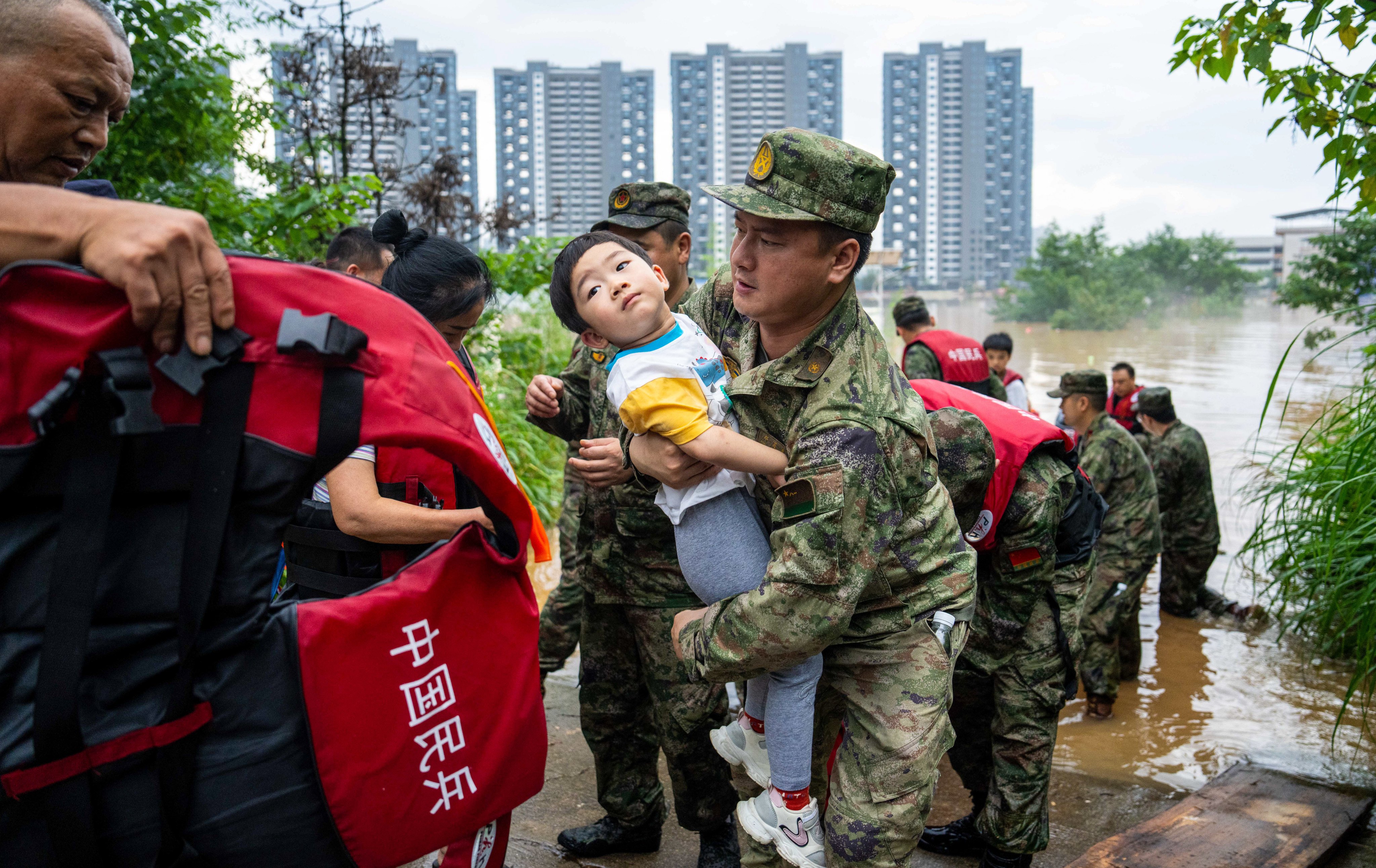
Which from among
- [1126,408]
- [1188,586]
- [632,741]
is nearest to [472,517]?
[632,741]

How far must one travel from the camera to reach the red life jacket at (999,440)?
2848 mm

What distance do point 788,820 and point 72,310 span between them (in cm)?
163

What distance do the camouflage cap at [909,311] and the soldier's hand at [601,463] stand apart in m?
4.97

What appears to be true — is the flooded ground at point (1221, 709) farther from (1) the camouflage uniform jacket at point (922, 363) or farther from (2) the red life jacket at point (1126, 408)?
(1) the camouflage uniform jacket at point (922, 363)

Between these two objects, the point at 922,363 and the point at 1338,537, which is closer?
the point at 1338,537

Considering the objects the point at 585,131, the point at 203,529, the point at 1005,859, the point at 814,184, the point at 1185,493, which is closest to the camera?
the point at 203,529

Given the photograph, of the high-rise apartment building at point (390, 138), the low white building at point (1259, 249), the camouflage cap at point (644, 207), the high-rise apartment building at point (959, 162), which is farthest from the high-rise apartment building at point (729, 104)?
the camouflage cap at point (644, 207)

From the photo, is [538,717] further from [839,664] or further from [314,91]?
[314,91]

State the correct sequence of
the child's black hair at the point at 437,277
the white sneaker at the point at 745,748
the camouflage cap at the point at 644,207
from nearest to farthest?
the white sneaker at the point at 745,748 → the child's black hair at the point at 437,277 → the camouflage cap at the point at 644,207

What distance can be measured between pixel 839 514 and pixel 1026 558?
1.41m

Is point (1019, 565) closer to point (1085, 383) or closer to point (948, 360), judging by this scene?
point (948, 360)

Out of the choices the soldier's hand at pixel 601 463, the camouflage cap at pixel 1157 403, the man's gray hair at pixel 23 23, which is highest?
the man's gray hair at pixel 23 23

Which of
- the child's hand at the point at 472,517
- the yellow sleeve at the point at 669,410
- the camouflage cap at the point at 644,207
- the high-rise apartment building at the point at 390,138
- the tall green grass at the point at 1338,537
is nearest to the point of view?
the child's hand at the point at 472,517

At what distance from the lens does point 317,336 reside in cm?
115
